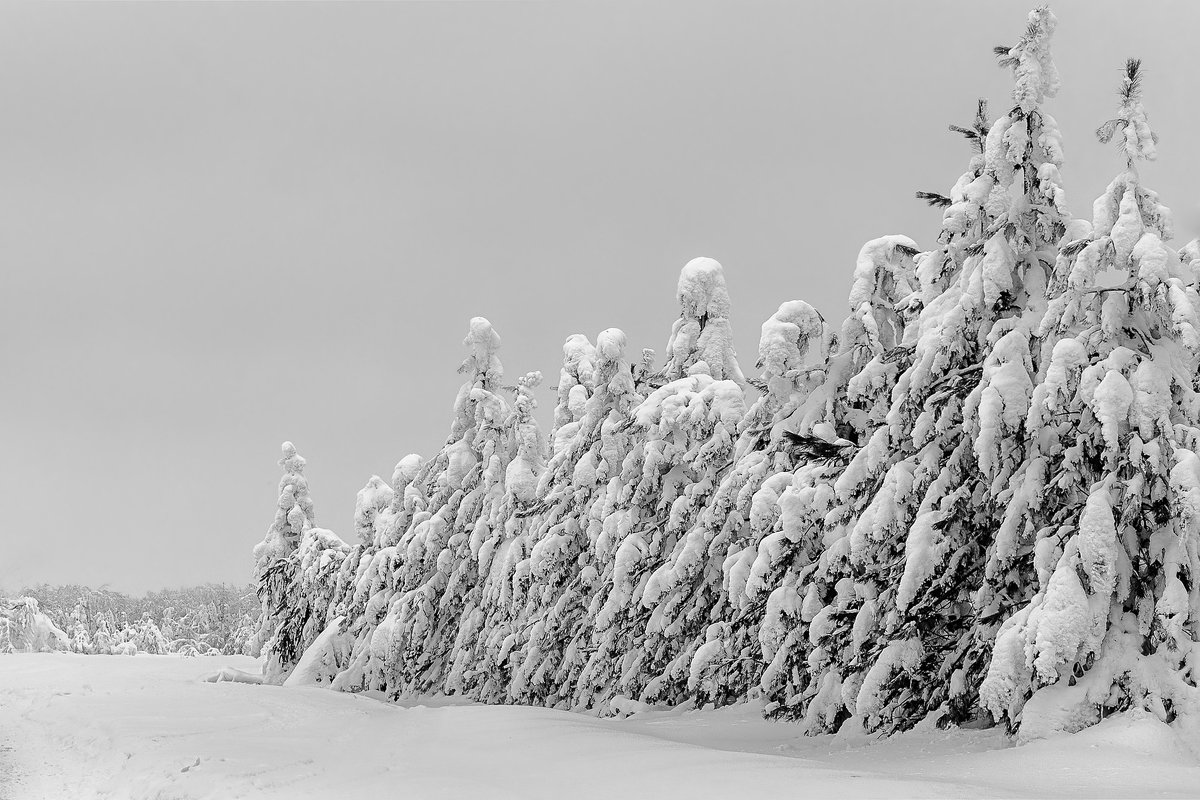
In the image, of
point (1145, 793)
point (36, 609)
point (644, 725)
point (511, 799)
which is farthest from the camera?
point (36, 609)

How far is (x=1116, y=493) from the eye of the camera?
1051cm

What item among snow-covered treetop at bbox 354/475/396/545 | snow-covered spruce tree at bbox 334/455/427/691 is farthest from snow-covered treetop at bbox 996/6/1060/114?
snow-covered treetop at bbox 354/475/396/545

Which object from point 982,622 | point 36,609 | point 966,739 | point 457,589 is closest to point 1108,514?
point 982,622

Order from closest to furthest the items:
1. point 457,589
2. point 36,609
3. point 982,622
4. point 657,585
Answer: point 982,622, point 657,585, point 457,589, point 36,609

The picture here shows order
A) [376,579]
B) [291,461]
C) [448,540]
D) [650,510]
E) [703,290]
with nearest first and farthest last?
[650,510] → [703,290] → [448,540] → [376,579] → [291,461]

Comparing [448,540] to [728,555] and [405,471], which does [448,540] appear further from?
[728,555]

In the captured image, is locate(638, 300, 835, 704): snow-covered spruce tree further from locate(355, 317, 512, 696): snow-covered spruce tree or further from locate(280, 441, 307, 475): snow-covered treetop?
locate(280, 441, 307, 475): snow-covered treetop

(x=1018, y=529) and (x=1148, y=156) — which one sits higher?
(x=1148, y=156)

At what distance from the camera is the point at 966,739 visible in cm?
1191

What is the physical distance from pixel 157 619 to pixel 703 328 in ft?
399

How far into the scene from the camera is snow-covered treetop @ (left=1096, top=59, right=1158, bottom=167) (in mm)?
11375

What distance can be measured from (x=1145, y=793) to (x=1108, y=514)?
298 cm

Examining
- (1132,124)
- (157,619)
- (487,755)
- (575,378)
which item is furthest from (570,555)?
(157,619)

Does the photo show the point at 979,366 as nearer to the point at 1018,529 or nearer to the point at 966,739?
the point at 1018,529
